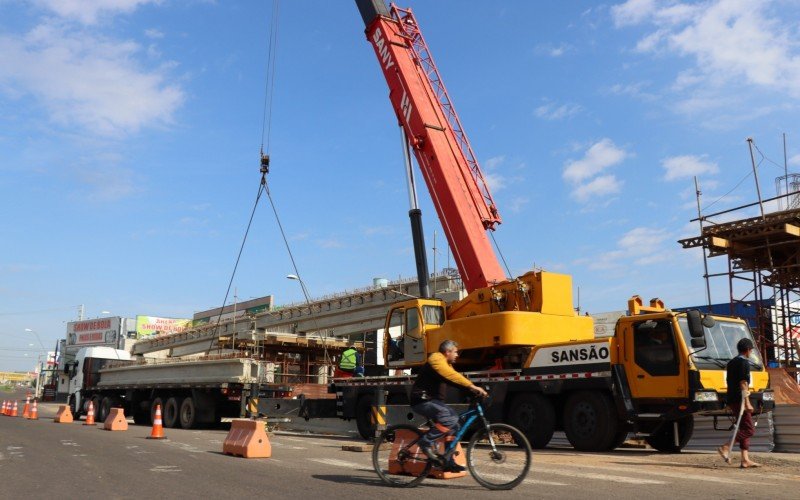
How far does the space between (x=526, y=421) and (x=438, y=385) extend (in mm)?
6095

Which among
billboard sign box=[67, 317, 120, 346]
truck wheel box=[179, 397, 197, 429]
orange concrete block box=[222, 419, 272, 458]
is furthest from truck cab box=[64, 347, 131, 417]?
billboard sign box=[67, 317, 120, 346]

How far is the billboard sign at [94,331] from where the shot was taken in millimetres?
94438

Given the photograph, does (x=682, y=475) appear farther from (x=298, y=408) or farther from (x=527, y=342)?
(x=298, y=408)

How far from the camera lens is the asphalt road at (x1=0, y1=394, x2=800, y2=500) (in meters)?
7.08

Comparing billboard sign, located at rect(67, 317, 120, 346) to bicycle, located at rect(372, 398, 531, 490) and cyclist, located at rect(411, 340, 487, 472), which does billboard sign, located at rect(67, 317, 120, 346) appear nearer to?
bicycle, located at rect(372, 398, 531, 490)

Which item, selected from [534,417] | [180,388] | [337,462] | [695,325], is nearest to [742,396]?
[695,325]

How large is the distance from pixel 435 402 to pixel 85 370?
76.2 feet

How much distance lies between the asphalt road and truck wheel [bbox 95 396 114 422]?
12071 millimetres

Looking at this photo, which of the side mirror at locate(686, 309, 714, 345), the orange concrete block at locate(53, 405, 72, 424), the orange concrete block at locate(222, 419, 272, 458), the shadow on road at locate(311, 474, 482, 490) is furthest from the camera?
the orange concrete block at locate(53, 405, 72, 424)

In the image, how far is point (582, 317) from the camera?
47.0 ft

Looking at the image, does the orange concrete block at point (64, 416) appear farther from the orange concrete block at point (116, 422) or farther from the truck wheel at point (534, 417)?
the truck wheel at point (534, 417)

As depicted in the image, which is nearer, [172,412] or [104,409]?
[172,412]

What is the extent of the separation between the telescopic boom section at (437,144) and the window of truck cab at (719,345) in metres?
4.72

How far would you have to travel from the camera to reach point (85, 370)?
87.2 ft
